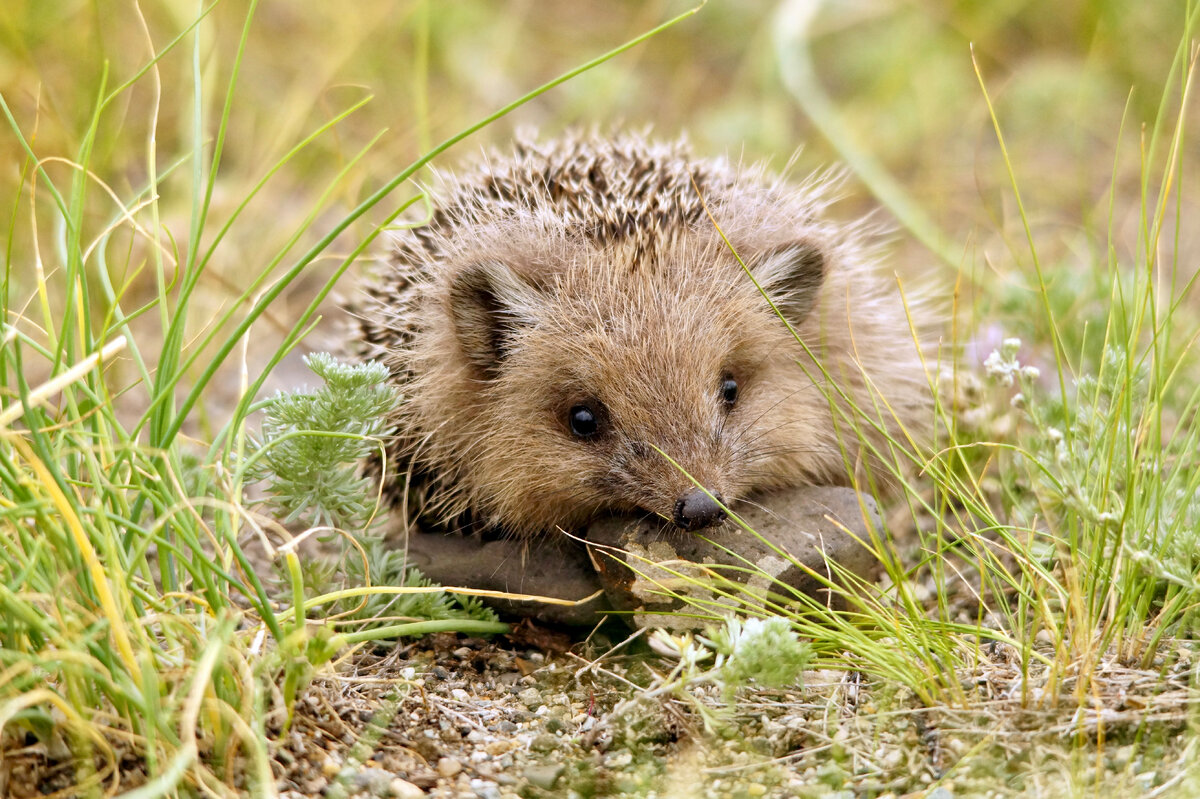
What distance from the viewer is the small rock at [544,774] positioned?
2453 mm

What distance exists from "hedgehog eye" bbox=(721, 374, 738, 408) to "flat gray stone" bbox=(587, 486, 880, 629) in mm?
315

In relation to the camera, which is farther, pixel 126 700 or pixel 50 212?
pixel 50 212

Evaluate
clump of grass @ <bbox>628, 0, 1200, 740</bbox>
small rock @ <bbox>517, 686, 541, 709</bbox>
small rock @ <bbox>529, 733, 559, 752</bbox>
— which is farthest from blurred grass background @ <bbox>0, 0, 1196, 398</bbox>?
small rock @ <bbox>529, 733, 559, 752</bbox>

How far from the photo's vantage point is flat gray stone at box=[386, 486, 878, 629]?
3008 mm

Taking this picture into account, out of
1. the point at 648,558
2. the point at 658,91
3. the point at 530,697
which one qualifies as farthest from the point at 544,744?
the point at 658,91

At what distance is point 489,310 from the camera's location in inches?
140

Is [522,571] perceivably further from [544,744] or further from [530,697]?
[544,744]

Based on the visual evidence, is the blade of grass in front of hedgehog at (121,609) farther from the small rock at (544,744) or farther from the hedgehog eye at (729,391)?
the hedgehog eye at (729,391)

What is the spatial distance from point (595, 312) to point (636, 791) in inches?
55.5

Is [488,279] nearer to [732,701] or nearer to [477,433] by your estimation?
[477,433]

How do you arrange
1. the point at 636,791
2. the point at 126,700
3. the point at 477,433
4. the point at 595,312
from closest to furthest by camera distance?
the point at 126,700 < the point at 636,791 < the point at 595,312 < the point at 477,433

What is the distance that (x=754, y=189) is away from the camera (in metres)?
3.93

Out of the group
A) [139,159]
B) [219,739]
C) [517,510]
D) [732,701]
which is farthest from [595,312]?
[139,159]

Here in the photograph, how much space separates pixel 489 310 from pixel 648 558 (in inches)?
37.7
